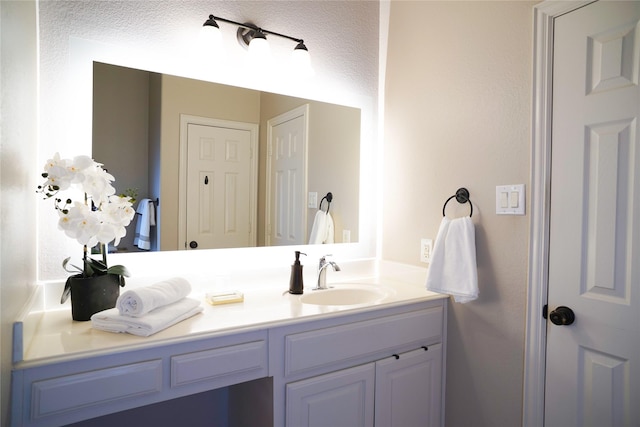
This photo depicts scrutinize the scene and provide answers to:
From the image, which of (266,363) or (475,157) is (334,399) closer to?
(266,363)

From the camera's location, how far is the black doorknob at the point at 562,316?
4.17 feet

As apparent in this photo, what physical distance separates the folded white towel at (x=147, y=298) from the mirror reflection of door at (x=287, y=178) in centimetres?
63

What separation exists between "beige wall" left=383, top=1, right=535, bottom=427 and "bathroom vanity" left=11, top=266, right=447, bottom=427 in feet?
0.62

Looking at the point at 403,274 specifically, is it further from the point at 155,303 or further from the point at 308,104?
the point at 155,303

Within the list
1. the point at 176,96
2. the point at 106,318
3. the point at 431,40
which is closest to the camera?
the point at 106,318

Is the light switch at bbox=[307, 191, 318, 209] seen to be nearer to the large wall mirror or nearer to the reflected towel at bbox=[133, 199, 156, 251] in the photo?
the large wall mirror

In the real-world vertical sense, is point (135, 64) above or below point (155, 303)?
above

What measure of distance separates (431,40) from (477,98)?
453 mm

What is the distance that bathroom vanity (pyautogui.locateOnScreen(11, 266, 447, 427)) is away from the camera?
965 mm

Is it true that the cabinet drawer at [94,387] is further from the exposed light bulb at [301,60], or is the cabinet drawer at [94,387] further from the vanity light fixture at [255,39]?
the exposed light bulb at [301,60]

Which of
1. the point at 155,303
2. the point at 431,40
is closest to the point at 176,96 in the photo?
the point at 155,303

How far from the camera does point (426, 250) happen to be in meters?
1.82

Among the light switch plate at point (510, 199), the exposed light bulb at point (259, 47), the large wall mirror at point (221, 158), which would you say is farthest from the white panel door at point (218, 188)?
the light switch plate at point (510, 199)

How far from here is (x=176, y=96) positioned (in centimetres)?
158
